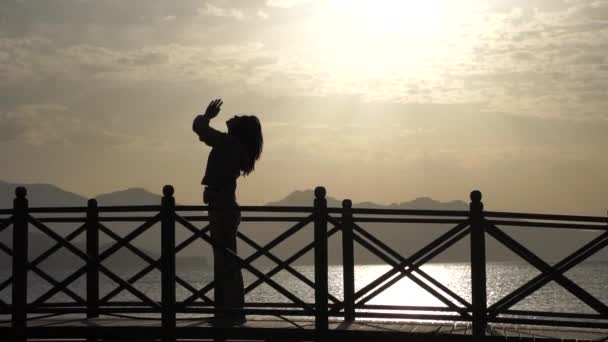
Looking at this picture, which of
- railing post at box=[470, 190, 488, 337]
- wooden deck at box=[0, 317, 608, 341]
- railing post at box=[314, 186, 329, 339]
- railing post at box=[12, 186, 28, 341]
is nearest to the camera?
wooden deck at box=[0, 317, 608, 341]

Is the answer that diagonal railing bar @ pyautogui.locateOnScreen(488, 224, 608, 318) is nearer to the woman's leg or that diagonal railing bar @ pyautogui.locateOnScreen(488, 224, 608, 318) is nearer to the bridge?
the bridge

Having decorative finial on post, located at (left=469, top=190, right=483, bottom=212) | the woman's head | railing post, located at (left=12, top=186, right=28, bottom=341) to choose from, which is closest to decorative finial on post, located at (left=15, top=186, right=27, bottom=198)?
railing post, located at (left=12, top=186, right=28, bottom=341)

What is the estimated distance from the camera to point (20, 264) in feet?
35.3

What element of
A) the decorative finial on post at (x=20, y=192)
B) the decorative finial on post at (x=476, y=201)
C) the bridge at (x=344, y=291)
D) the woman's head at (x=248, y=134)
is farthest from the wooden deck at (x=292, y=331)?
the woman's head at (x=248, y=134)

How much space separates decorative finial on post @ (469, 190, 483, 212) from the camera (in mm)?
9609

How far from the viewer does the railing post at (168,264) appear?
9969 millimetres

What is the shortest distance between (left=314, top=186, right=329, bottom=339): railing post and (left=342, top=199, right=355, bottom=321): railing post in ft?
0.78

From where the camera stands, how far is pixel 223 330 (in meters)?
9.73

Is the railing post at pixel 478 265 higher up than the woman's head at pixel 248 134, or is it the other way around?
the woman's head at pixel 248 134

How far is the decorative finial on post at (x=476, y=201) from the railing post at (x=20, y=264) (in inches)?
221

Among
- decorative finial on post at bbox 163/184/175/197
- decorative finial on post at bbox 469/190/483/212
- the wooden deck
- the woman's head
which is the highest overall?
the woman's head

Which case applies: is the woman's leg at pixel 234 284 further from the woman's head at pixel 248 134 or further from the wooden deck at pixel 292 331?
the woman's head at pixel 248 134

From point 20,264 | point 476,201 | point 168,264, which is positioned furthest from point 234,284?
point 476,201

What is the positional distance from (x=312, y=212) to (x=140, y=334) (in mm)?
2582
